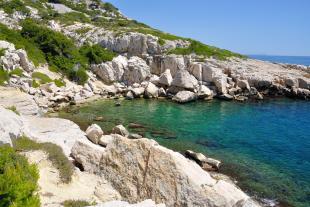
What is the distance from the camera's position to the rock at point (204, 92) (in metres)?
54.9

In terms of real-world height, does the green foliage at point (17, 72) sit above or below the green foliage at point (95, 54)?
below

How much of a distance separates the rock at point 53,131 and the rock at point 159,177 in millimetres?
4530

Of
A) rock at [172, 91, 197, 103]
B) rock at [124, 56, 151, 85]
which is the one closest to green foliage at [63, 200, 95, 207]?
rock at [172, 91, 197, 103]

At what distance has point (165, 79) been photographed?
186ft

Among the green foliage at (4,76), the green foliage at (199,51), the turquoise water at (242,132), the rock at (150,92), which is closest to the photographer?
the turquoise water at (242,132)

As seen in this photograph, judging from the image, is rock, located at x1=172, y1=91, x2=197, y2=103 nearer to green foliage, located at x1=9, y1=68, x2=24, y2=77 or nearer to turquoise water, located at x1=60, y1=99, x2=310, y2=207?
turquoise water, located at x1=60, y1=99, x2=310, y2=207

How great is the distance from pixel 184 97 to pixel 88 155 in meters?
35.9

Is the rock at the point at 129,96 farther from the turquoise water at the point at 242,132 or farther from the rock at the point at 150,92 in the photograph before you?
the rock at the point at 150,92

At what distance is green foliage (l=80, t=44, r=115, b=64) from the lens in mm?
63250

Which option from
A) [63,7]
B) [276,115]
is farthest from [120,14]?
[276,115]

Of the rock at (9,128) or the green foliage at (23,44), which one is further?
the green foliage at (23,44)

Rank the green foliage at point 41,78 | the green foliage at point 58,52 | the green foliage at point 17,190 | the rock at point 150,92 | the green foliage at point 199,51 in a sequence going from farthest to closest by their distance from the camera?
1. the green foliage at point 199,51
2. the green foliage at point 58,52
3. the rock at point 150,92
4. the green foliage at point 41,78
5. the green foliage at point 17,190

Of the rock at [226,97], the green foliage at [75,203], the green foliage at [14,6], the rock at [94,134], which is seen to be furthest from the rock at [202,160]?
the green foliage at [14,6]

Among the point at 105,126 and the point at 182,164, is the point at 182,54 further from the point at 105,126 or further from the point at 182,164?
the point at 182,164
